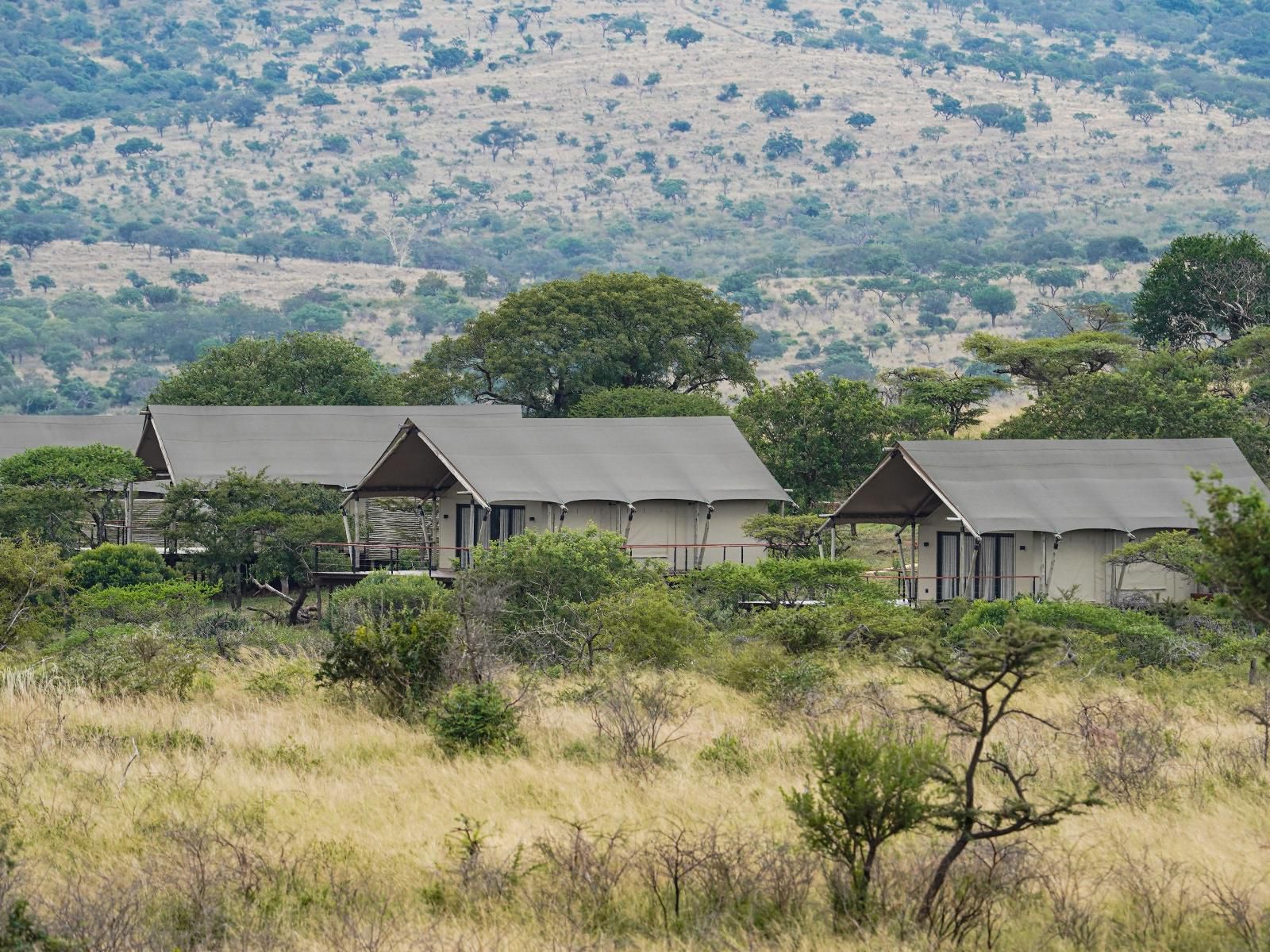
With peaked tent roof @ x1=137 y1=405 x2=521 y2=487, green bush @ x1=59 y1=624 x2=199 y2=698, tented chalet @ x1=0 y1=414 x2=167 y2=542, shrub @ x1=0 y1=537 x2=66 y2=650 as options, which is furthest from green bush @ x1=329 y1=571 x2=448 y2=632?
tented chalet @ x1=0 y1=414 x2=167 y2=542

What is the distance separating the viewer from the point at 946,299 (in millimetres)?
169500

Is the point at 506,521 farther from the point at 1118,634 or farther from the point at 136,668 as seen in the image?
the point at 136,668

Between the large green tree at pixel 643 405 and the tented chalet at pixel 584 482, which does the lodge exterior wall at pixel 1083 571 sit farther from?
the large green tree at pixel 643 405

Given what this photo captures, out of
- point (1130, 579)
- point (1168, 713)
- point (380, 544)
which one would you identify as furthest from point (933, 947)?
point (380, 544)

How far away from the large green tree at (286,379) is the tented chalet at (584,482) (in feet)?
63.6

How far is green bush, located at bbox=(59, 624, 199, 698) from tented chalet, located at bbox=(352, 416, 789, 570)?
1788 centimetres

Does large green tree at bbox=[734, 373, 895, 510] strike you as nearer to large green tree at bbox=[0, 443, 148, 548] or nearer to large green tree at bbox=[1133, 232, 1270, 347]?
large green tree at bbox=[0, 443, 148, 548]

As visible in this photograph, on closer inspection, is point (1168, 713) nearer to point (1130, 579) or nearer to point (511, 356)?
point (1130, 579)

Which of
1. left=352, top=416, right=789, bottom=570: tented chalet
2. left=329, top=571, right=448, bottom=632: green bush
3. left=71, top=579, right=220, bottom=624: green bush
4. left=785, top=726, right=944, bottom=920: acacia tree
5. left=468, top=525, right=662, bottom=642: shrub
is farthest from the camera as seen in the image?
left=352, top=416, right=789, bottom=570: tented chalet

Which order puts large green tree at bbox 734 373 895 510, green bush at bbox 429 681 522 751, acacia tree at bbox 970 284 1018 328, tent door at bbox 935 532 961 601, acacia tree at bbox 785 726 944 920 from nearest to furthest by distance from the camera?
acacia tree at bbox 785 726 944 920 < green bush at bbox 429 681 522 751 < tent door at bbox 935 532 961 601 < large green tree at bbox 734 373 895 510 < acacia tree at bbox 970 284 1018 328

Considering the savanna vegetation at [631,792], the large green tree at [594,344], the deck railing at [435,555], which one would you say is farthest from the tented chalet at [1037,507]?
the large green tree at [594,344]

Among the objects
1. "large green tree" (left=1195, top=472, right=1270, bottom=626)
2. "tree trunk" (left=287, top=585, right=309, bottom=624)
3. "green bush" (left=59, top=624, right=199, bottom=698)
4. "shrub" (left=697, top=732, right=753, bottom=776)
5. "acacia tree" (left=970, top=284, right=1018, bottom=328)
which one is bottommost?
"tree trunk" (left=287, top=585, right=309, bottom=624)

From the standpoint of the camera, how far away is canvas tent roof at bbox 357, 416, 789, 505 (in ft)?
142

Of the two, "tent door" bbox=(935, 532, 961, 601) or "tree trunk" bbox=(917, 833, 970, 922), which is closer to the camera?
"tree trunk" bbox=(917, 833, 970, 922)
